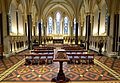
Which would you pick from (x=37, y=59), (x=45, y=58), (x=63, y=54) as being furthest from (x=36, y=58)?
(x=63, y=54)

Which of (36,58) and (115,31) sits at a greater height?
(115,31)

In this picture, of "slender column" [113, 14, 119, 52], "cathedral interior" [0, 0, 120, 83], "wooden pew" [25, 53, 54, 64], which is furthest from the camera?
"slender column" [113, 14, 119, 52]

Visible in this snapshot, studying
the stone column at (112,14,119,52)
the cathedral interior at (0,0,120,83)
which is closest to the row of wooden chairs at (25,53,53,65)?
the cathedral interior at (0,0,120,83)

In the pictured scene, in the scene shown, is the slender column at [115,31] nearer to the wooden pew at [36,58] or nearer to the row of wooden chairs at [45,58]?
the row of wooden chairs at [45,58]

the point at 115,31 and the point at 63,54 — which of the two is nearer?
the point at 63,54

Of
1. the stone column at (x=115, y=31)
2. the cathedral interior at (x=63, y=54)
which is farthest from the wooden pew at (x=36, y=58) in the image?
the stone column at (x=115, y=31)

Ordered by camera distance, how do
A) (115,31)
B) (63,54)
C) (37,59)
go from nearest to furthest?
1. (63,54)
2. (37,59)
3. (115,31)

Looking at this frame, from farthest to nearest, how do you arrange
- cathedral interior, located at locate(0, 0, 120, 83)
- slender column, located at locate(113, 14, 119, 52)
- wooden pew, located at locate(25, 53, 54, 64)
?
1. slender column, located at locate(113, 14, 119, 52)
2. wooden pew, located at locate(25, 53, 54, 64)
3. cathedral interior, located at locate(0, 0, 120, 83)

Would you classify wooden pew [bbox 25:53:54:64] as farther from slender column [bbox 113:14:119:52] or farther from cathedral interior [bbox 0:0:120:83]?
slender column [bbox 113:14:119:52]

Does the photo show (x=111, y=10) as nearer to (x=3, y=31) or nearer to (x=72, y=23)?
(x=3, y=31)

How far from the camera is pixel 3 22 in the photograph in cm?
948

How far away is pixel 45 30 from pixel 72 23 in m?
6.53

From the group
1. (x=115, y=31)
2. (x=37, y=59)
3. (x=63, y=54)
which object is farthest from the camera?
(x=115, y=31)

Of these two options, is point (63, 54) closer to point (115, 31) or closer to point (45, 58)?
point (45, 58)
